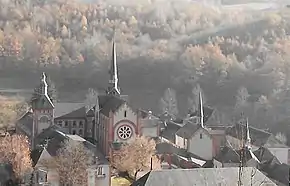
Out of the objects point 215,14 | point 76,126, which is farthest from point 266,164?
point 215,14

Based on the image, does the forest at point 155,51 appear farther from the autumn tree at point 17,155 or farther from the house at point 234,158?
the autumn tree at point 17,155

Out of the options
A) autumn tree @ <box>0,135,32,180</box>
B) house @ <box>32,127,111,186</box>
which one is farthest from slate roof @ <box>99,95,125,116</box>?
autumn tree @ <box>0,135,32,180</box>

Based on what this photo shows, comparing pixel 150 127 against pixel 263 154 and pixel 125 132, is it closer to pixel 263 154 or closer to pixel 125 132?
pixel 125 132

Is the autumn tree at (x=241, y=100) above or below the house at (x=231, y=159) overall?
above

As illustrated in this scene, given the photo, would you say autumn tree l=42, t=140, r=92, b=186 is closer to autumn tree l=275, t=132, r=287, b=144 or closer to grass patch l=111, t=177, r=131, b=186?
grass patch l=111, t=177, r=131, b=186

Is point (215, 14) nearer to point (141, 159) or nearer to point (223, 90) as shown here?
point (223, 90)

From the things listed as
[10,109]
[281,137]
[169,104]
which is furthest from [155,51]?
[281,137]

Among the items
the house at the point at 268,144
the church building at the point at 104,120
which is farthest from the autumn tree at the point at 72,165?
the house at the point at 268,144
